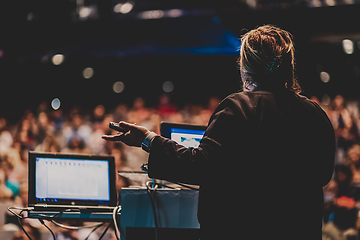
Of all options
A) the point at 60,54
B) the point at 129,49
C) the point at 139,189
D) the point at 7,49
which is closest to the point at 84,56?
the point at 60,54

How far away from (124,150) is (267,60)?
3642 millimetres

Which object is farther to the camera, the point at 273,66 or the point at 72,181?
the point at 72,181

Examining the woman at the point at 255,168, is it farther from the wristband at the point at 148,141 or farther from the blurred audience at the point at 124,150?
the blurred audience at the point at 124,150

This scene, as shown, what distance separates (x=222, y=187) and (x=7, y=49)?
564 cm

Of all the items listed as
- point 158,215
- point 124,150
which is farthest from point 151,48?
point 158,215

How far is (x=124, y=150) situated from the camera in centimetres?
452

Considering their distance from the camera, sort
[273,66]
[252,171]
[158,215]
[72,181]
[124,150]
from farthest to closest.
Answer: [124,150]
[72,181]
[158,215]
[273,66]
[252,171]

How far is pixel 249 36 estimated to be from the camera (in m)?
1.11

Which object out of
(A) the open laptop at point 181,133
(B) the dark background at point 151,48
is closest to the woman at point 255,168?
(A) the open laptop at point 181,133

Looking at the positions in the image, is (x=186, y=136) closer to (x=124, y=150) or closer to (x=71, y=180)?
(x=71, y=180)

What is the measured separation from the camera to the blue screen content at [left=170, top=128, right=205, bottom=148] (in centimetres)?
164

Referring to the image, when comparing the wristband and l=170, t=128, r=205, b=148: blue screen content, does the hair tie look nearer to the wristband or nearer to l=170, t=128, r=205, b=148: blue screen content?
the wristband

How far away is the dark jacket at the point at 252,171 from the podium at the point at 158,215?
41cm

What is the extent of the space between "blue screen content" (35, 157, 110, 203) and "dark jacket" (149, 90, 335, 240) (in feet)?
2.37
